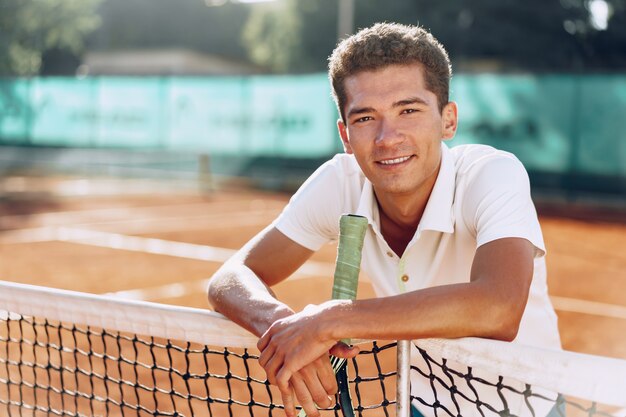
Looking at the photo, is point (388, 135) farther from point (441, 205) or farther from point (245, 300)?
point (245, 300)

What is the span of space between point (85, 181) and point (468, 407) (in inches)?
668

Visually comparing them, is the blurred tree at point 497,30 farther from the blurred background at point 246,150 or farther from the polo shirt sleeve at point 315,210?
the polo shirt sleeve at point 315,210

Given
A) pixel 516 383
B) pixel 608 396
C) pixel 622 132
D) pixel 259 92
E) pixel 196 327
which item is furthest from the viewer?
pixel 259 92

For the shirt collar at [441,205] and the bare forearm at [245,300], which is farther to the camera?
the shirt collar at [441,205]

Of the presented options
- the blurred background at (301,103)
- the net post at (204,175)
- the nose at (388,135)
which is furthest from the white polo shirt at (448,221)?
the net post at (204,175)

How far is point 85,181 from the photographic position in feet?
60.0

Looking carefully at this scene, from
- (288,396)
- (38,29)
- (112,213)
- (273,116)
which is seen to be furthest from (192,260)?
(38,29)

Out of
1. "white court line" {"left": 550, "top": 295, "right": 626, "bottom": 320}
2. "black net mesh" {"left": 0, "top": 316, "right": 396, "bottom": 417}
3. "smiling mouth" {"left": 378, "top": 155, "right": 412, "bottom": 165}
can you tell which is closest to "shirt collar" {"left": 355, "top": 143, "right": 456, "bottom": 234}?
"smiling mouth" {"left": 378, "top": 155, "right": 412, "bottom": 165}

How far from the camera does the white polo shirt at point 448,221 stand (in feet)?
6.98

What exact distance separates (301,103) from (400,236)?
14615 mm

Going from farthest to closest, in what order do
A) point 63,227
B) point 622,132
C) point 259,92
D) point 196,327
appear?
point 259,92 → point 622,132 → point 63,227 → point 196,327

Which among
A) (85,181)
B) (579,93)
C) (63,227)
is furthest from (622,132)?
(85,181)

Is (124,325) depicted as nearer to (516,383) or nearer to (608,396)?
(516,383)

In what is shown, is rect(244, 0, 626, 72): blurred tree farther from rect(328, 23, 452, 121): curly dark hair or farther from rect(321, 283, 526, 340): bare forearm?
rect(321, 283, 526, 340): bare forearm
